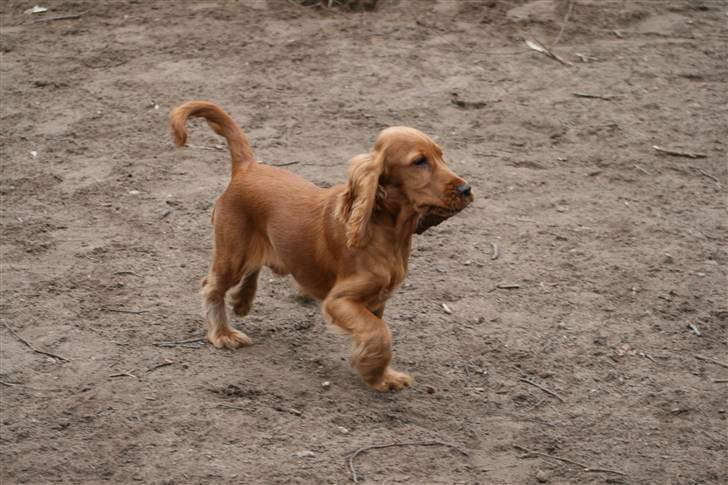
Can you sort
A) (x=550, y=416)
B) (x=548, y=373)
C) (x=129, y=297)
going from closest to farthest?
(x=550, y=416)
(x=548, y=373)
(x=129, y=297)

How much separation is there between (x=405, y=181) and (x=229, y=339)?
A: 4.48 feet

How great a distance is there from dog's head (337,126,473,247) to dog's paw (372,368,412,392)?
721 millimetres

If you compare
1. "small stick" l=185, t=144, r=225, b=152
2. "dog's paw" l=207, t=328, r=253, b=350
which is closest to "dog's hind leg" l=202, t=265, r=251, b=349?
"dog's paw" l=207, t=328, r=253, b=350

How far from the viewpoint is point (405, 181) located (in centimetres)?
472

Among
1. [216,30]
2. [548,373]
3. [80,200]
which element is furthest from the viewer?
[216,30]

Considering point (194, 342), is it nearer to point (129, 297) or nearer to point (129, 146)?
point (129, 297)

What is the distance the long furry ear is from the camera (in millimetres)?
4672

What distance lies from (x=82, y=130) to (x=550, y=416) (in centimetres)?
453

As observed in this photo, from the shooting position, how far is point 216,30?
31.9 ft

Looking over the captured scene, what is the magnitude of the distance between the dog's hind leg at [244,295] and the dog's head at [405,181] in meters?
0.99

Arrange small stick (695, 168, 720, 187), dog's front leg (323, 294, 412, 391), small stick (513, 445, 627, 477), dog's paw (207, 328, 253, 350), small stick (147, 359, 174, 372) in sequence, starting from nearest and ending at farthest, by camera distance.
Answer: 1. small stick (513, 445, 627, 477)
2. dog's front leg (323, 294, 412, 391)
3. small stick (147, 359, 174, 372)
4. dog's paw (207, 328, 253, 350)
5. small stick (695, 168, 720, 187)

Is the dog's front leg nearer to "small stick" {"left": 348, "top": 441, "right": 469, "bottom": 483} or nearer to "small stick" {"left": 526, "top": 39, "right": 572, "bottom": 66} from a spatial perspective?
"small stick" {"left": 348, "top": 441, "right": 469, "bottom": 483}

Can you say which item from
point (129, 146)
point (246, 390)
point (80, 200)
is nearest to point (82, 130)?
point (129, 146)

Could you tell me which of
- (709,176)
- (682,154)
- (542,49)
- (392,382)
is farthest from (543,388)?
(542,49)
